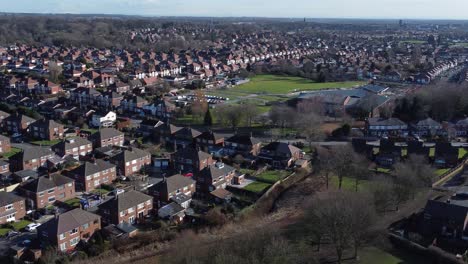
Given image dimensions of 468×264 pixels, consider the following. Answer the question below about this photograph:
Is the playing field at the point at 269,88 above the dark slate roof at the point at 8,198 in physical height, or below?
above

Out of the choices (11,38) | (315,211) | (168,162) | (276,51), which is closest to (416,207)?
(315,211)

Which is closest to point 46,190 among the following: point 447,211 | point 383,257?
point 383,257

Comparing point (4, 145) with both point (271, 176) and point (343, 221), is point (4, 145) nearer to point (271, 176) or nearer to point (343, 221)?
point (271, 176)

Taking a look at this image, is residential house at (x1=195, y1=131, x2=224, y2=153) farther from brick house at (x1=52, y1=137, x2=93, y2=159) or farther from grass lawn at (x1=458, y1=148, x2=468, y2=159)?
grass lawn at (x1=458, y1=148, x2=468, y2=159)

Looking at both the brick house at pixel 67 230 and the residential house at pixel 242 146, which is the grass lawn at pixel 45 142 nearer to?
the residential house at pixel 242 146

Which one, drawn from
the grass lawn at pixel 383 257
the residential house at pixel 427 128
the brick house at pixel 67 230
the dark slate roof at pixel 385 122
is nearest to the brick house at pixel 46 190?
the brick house at pixel 67 230

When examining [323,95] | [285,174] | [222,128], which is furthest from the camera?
[323,95]

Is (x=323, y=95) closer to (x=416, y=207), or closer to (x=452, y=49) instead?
(x=416, y=207)
